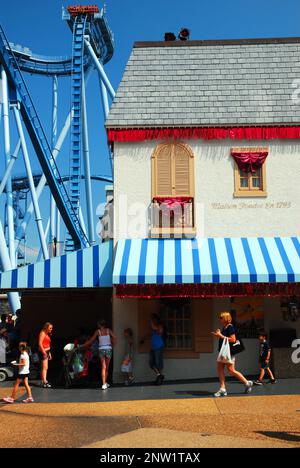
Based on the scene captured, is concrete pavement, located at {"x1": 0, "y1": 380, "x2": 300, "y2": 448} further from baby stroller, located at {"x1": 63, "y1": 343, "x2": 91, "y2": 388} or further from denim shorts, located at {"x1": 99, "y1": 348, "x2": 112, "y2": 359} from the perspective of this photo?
denim shorts, located at {"x1": 99, "y1": 348, "x2": 112, "y2": 359}

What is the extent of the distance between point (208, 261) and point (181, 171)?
2.62m

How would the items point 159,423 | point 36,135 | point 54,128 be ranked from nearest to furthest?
point 159,423 → point 36,135 → point 54,128

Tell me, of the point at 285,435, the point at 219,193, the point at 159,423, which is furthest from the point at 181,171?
the point at 285,435

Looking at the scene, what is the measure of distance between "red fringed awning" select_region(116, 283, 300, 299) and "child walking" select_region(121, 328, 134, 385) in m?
1.18

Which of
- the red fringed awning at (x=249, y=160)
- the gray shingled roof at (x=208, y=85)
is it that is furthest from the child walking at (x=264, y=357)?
the gray shingled roof at (x=208, y=85)

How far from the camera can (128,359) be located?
41.6ft

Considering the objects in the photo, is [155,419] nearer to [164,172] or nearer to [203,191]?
[203,191]

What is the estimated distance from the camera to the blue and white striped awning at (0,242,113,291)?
42.7 feet

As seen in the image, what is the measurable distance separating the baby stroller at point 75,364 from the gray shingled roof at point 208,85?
558 cm

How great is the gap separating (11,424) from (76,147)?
24690 millimetres

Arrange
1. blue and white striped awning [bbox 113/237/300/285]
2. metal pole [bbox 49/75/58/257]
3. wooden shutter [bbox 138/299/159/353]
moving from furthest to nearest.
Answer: metal pole [bbox 49/75/58/257], wooden shutter [bbox 138/299/159/353], blue and white striped awning [bbox 113/237/300/285]

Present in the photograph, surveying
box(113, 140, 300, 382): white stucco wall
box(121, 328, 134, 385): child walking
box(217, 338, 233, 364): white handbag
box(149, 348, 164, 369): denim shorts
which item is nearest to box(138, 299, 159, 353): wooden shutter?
box(113, 140, 300, 382): white stucco wall

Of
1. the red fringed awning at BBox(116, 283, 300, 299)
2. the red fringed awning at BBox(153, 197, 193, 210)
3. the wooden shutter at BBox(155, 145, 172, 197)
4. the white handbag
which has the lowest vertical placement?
the white handbag

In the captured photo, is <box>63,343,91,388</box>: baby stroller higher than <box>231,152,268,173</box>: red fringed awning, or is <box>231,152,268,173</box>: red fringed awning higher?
<box>231,152,268,173</box>: red fringed awning
